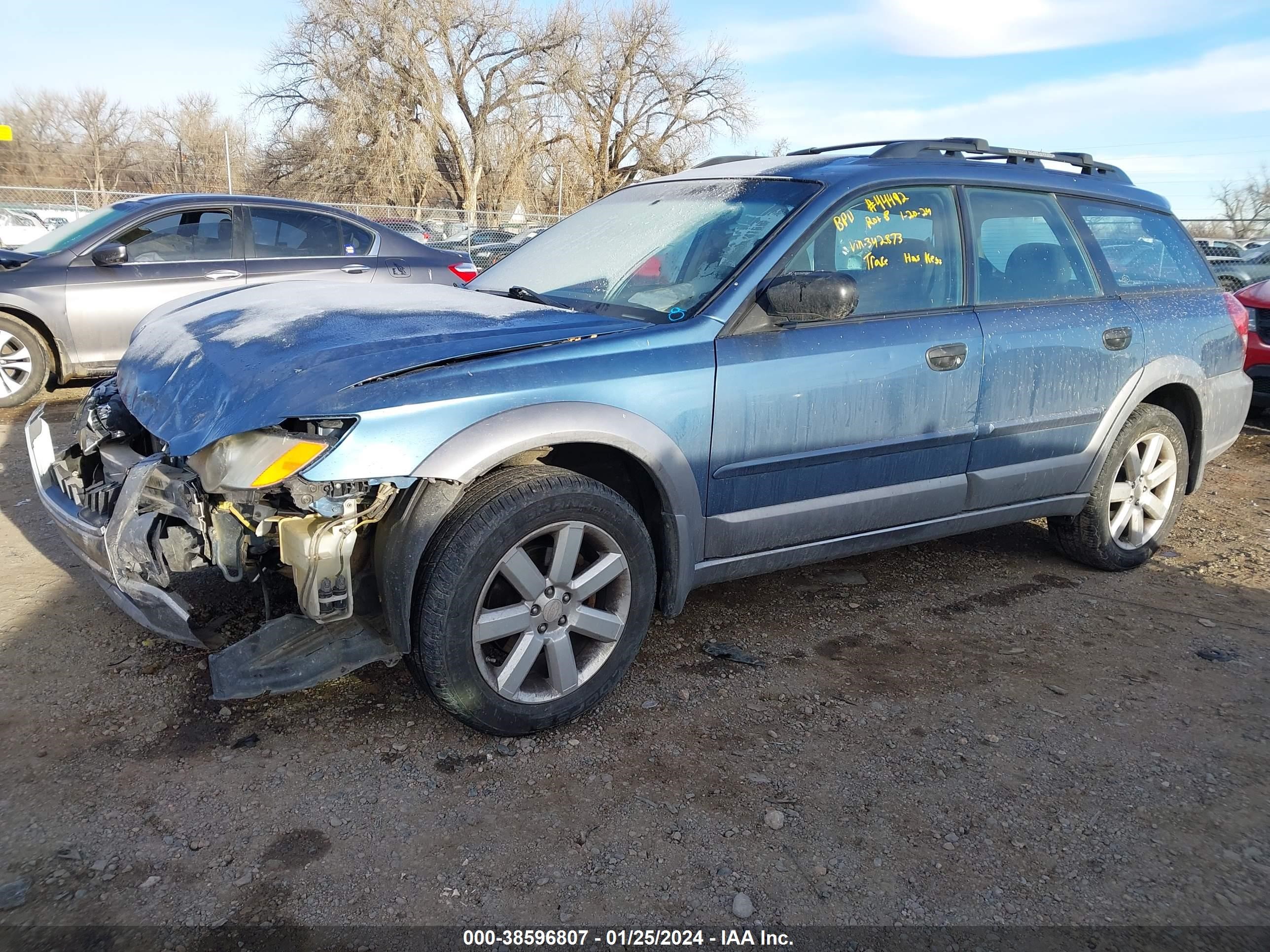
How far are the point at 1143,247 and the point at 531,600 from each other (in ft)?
11.0

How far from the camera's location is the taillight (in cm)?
454

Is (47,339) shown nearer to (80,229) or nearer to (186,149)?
(80,229)

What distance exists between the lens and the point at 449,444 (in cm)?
255

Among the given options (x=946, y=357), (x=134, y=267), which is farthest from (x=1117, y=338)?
(x=134, y=267)

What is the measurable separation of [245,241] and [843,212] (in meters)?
5.23

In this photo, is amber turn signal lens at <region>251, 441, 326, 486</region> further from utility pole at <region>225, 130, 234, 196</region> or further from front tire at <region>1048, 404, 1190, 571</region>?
utility pole at <region>225, 130, 234, 196</region>

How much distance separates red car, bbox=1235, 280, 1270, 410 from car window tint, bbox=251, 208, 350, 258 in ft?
23.4

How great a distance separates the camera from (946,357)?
3.46 meters

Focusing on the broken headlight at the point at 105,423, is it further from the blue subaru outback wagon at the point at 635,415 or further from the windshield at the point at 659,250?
the windshield at the point at 659,250

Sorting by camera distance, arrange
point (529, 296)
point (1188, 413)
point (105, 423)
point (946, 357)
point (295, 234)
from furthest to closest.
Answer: point (295, 234) → point (1188, 413) → point (529, 296) → point (946, 357) → point (105, 423)

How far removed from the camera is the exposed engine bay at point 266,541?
8.14 feet

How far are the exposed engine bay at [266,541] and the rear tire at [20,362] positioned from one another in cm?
492

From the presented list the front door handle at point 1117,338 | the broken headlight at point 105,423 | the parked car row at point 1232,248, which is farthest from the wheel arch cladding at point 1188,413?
the parked car row at point 1232,248

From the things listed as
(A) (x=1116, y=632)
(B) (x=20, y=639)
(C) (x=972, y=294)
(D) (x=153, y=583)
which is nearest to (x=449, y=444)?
(D) (x=153, y=583)
